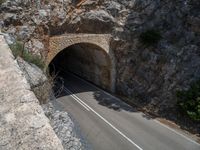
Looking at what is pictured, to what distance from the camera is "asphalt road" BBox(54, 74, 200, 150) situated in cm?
1959

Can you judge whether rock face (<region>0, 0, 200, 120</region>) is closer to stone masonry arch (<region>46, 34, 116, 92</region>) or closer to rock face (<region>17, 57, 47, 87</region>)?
stone masonry arch (<region>46, 34, 116, 92</region>)

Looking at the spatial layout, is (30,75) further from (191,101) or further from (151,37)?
(151,37)

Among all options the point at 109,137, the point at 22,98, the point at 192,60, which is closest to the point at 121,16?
Result: the point at 192,60

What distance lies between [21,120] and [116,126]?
20.2m

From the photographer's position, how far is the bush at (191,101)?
2178 cm

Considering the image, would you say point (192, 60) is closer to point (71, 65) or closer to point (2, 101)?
point (71, 65)

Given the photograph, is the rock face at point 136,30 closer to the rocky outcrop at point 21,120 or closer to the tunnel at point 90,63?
the tunnel at point 90,63

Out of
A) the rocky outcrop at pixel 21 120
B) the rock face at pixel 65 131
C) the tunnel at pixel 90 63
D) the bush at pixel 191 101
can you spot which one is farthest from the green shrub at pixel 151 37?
the rocky outcrop at pixel 21 120

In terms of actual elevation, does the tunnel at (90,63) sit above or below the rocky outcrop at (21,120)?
below

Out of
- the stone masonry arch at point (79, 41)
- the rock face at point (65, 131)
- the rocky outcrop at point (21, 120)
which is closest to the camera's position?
the rocky outcrop at point (21, 120)

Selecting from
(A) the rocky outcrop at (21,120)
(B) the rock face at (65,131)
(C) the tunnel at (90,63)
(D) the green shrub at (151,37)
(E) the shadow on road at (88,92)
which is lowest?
Result: (E) the shadow on road at (88,92)

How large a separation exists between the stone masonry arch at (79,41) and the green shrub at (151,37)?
3.64 m

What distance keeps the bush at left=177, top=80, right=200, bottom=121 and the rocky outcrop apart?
2037 cm

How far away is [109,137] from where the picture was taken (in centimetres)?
2069
